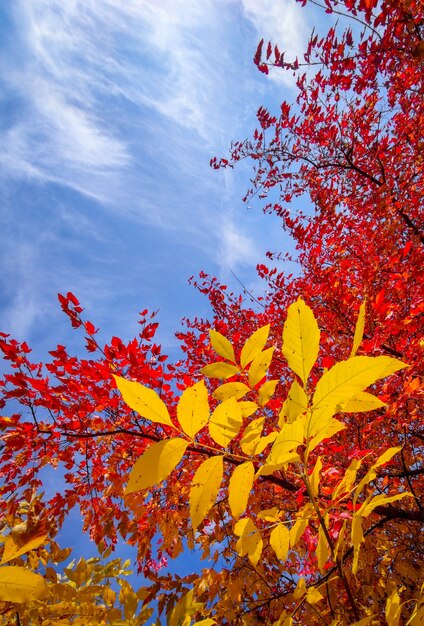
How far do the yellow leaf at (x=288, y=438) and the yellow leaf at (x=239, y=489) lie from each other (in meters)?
0.10

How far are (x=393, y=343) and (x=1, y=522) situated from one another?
5.16 m

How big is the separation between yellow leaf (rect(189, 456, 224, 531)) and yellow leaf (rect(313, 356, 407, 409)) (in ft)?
0.78

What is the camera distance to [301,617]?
3.26 meters

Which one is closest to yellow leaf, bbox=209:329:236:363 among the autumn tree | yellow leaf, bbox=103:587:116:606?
the autumn tree

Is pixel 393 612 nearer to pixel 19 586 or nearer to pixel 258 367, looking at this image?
pixel 258 367

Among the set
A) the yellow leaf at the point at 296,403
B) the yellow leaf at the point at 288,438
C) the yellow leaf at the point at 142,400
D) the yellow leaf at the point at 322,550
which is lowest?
the yellow leaf at the point at 322,550

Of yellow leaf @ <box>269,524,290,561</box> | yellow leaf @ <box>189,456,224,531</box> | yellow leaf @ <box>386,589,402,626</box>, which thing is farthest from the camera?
yellow leaf @ <box>269,524,290,561</box>

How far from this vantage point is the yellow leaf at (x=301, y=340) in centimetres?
62

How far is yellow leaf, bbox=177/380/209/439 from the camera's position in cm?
68

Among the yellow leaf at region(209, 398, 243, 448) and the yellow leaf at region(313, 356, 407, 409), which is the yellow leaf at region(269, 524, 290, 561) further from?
the yellow leaf at region(313, 356, 407, 409)

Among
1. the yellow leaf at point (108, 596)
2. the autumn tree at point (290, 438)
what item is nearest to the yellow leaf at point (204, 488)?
the autumn tree at point (290, 438)

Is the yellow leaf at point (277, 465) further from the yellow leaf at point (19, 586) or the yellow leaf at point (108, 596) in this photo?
the yellow leaf at point (108, 596)

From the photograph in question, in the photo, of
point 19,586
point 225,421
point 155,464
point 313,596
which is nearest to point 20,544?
point 19,586

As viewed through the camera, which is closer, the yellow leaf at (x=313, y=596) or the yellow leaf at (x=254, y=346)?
the yellow leaf at (x=254, y=346)
